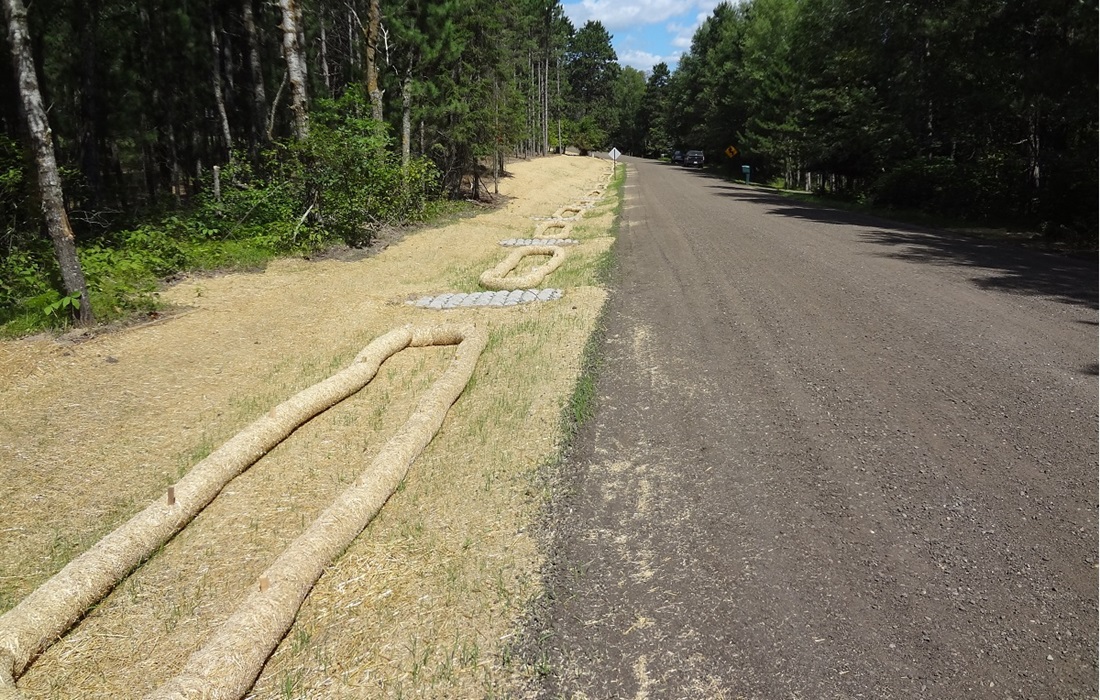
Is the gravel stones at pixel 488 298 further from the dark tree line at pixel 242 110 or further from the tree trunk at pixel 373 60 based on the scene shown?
the tree trunk at pixel 373 60

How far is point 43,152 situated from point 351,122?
7.01m

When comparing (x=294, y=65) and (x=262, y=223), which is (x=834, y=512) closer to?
(x=262, y=223)

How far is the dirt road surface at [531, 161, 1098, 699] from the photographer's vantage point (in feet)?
8.34

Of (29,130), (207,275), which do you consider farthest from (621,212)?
(29,130)

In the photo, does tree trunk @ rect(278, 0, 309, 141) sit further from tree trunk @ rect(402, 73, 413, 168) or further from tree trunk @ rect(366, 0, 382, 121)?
tree trunk @ rect(402, 73, 413, 168)

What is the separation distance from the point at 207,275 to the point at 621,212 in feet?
43.1

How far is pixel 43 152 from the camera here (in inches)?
280

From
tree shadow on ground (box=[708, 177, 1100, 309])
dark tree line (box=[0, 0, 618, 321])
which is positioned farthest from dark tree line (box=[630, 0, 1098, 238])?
dark tree line (box=[0, 0, 618, 321])

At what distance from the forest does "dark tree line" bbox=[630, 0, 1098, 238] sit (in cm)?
6

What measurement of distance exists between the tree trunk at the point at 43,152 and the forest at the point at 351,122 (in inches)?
0.9

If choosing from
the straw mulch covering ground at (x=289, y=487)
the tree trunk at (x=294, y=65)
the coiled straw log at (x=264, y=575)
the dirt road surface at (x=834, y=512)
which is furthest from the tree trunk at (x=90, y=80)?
the dirt road surface at (x=834, y=512)

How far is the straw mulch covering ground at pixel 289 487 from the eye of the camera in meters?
2.79

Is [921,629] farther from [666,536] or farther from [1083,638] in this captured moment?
[666,536]

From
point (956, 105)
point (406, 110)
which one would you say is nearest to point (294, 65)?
point (406, 110)
